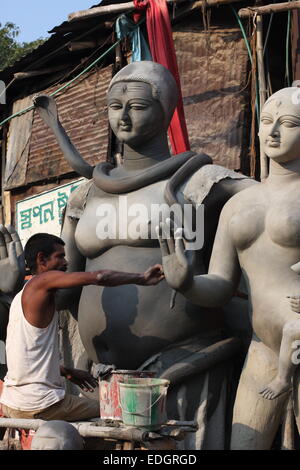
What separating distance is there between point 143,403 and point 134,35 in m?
6.49

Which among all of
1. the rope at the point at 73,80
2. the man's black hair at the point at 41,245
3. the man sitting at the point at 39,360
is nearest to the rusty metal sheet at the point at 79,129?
the rope at the point at 73,80

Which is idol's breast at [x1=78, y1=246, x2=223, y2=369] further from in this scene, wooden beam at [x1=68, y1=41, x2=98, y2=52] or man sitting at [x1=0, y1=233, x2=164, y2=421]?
wooden beam at [x1=68, y1=41, x2=98, y2=52]

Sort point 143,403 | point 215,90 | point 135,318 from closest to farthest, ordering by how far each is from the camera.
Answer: point 143,403 → point 135,318 → point 215,90

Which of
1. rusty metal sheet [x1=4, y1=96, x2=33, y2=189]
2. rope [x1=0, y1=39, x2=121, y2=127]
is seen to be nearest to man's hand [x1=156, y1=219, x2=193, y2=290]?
rope [x1=0, y1=39, x2=121, y2=127]

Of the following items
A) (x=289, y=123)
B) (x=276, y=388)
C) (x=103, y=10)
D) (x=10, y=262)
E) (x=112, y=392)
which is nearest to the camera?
(x=112, y=392)

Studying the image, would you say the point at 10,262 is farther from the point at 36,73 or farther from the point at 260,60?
the point at 36,73

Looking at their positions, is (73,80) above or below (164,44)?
above

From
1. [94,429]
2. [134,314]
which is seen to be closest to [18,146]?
[134,314]

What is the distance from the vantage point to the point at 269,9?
8789mm

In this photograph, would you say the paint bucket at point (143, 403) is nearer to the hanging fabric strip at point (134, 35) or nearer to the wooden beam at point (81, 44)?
the hanging fabric strip at point (134, 35)

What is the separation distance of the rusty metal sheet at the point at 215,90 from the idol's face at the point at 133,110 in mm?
3562

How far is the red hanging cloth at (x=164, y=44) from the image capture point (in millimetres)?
9234

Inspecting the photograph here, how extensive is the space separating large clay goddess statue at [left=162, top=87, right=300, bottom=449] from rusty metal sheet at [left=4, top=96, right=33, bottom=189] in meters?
7.28

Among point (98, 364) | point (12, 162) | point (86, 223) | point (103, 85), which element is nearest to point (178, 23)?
point (103, 85)
